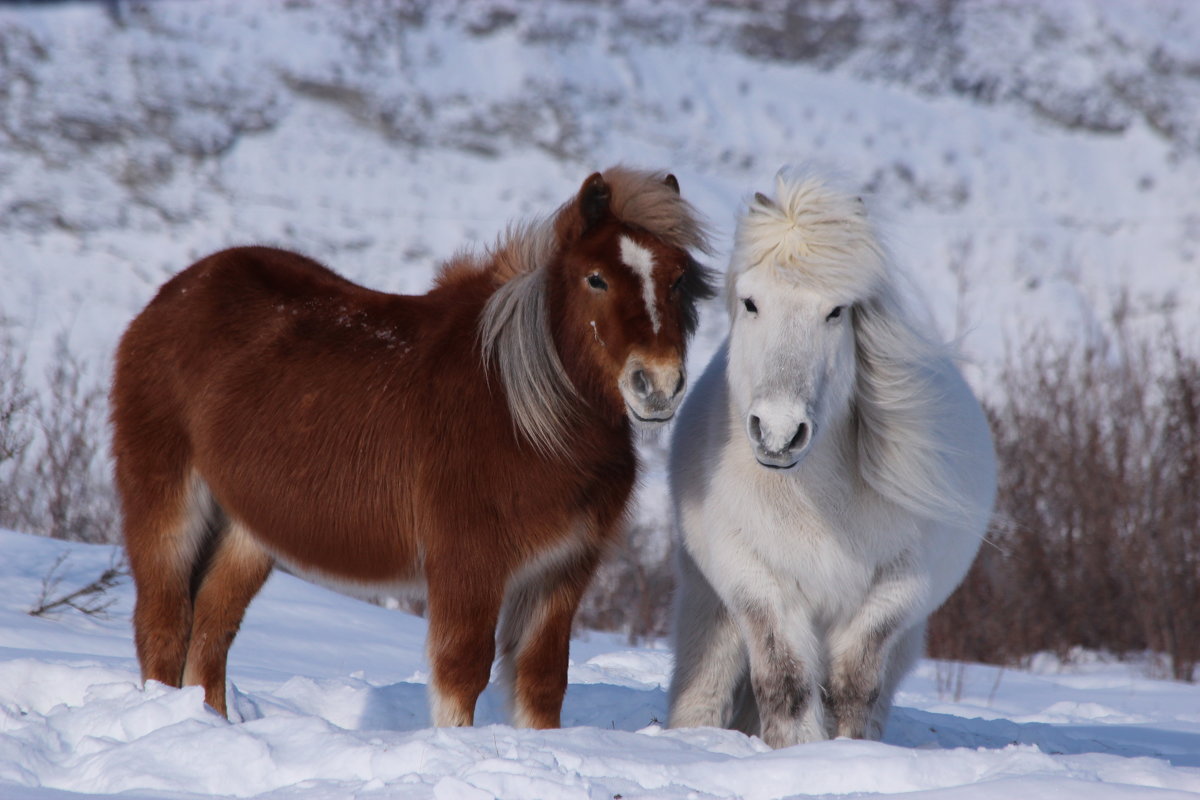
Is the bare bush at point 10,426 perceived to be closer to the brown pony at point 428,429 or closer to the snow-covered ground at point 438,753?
the snow-covered ground at point 438,753

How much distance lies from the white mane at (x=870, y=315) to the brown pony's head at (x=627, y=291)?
0.69 feet

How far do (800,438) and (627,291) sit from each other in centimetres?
78

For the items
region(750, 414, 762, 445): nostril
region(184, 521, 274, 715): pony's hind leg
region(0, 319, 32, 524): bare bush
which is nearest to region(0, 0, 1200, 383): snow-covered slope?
region(0, 319, 32, 524): bare bush

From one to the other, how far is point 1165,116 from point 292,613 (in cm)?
4098

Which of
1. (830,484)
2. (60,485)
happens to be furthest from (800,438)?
(60,485)

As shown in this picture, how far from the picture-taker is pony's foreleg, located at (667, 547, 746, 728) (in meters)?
4.59

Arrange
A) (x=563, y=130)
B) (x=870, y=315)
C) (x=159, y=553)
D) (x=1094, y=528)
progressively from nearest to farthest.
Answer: (x=870, y=315), (x=159, y=553), (x=1094, y=528), (x=563, y=130)

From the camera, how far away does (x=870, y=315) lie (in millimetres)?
3865

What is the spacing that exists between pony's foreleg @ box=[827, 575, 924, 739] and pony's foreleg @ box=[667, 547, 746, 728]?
0.61 m

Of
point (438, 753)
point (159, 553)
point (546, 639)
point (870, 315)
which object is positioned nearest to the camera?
point (438, 753)

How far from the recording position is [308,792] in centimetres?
285

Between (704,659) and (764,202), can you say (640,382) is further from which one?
(704,659)

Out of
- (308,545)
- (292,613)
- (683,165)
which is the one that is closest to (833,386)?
(308,545)

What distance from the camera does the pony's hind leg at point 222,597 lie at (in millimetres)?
4551
